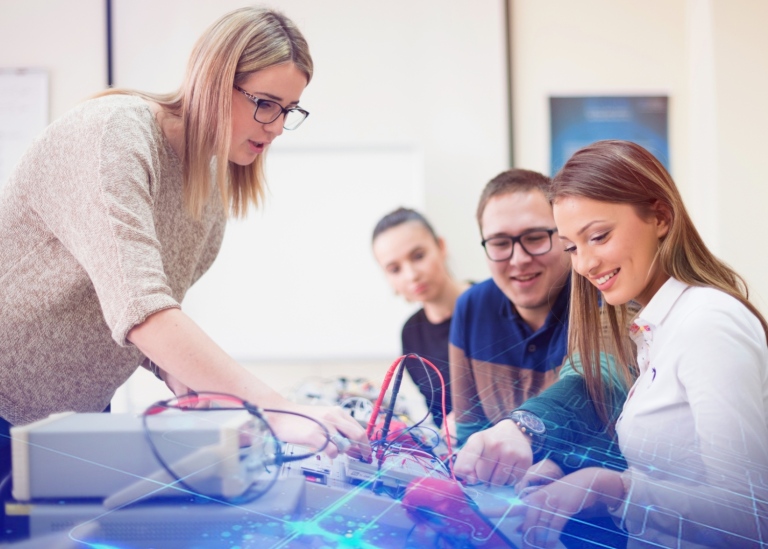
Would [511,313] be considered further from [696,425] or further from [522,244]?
[696,425]

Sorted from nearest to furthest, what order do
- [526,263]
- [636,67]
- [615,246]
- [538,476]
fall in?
[538,476]
[615,246]
[526,263]
[636,67]

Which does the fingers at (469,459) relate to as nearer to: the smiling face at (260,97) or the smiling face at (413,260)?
the smiling face at (260,97)

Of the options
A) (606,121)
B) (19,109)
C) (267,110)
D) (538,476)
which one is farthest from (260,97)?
(606,121)

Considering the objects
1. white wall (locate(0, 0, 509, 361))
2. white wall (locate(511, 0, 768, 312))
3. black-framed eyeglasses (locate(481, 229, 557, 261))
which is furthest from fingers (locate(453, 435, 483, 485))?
white wall (locate(0, 0, 509, 361))

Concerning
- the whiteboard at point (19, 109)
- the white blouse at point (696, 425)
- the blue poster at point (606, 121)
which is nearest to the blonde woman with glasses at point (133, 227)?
the white blouse at point (696, 425)

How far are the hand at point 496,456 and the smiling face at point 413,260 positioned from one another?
1059 mm

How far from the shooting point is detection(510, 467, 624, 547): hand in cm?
49

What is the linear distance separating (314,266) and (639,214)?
65.3 inches

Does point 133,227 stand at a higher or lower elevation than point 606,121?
lower

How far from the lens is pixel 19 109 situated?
1.82 m

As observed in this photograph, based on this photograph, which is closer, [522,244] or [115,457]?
[115,457]

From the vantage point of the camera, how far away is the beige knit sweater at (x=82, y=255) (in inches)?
22.6

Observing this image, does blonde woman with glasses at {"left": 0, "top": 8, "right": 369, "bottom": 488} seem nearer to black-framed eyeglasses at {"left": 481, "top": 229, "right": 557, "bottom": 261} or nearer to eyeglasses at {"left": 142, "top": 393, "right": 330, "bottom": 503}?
eyeglasses at {"left": 142, "top": 393, "right": 330, "bottom": 503}

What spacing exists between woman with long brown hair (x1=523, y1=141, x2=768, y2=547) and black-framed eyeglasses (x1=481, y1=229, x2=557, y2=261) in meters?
0.17
